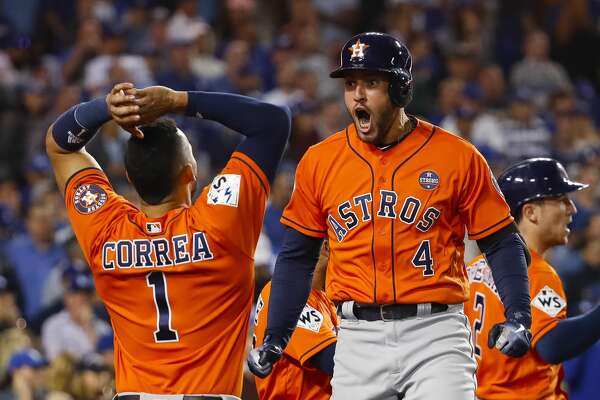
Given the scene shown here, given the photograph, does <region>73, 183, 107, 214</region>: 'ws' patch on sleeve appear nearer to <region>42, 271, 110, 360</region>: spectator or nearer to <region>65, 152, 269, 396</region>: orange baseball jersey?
<region>65, 152, 269, 396</region>: orange baseball jersey

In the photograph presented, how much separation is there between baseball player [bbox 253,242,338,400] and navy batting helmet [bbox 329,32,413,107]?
828 mm

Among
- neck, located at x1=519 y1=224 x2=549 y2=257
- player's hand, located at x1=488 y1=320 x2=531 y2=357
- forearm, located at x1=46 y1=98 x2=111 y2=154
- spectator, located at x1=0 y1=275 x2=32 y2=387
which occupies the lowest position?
spectator, located at x1=0 y1=275 x2=32 y2=387

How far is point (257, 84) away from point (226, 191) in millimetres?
8296

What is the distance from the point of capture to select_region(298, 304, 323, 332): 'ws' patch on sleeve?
4.25 m

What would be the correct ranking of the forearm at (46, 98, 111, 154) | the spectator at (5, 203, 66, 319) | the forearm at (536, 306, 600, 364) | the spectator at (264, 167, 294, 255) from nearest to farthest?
1. the forearm at (46, 98, 111, 154)
2. the forearm at (536, 306, 600, 364)
3. the spectator at (5, 203, 66, 319)
4. the spectator at (264, 167, 294, 255)

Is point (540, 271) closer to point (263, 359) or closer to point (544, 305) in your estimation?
point (544, 305)

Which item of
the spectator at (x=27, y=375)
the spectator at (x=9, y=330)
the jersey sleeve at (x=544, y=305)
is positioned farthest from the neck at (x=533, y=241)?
the spectator at (x=9, y=330)

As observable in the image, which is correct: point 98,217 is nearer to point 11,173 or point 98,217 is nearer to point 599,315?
point 599,315

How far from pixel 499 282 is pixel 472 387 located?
1.32 ft

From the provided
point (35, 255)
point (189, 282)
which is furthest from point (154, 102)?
point (35, 255)

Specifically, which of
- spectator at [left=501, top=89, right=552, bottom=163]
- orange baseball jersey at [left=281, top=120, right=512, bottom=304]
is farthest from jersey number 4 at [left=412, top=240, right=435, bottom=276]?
spectator at [left=501, top=89, right=552, bottom=163]

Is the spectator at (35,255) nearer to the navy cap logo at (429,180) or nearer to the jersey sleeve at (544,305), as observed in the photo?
the jersey sleeve at (544,305)

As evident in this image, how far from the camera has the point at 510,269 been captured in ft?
12.9

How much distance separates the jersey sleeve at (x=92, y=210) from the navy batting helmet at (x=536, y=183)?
1895mm
